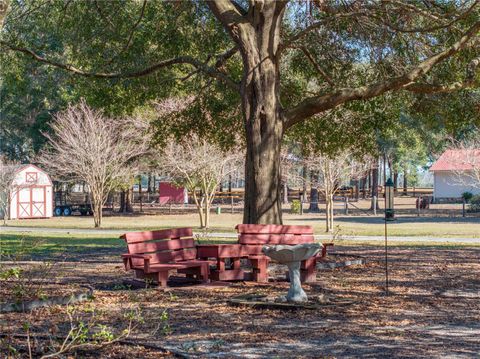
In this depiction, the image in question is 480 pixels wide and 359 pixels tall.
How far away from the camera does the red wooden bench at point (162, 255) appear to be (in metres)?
11.2

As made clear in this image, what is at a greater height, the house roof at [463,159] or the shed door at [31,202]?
the house roof at [463,159]

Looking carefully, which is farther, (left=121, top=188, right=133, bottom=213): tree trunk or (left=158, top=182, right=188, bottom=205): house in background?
(left=158, top=182, right=188, bottom=205): house in background

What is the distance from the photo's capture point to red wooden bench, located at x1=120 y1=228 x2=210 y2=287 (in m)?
11.2

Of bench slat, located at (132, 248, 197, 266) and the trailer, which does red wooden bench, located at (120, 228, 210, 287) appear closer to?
bench slat, located at (132, 248, 197, 266)

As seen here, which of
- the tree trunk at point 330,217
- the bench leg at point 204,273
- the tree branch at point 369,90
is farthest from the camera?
the tree trunk at point 330,217

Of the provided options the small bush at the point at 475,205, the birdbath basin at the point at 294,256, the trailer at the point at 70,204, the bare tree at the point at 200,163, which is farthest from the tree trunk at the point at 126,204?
the birdbath basin at the point at 294,256

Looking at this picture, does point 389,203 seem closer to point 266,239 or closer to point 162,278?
point 266,239

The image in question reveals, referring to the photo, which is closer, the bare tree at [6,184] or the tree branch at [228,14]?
the tree branch at [228,14]

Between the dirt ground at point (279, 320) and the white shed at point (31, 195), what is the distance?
129ft

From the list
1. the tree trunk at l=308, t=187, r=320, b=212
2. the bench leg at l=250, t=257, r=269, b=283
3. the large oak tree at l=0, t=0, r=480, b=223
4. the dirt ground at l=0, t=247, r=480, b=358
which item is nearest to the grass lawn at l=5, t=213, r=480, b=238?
the large oak tree at l=0, t=0, r=480, b=223

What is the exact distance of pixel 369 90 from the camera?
1573 cm

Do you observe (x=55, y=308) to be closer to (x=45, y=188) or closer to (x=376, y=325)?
(x=376, y=325)

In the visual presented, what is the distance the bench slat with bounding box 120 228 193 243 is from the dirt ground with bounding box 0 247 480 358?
29.3 inches

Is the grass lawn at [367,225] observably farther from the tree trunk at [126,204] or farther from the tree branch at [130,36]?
the tree trunk at [126,204]
